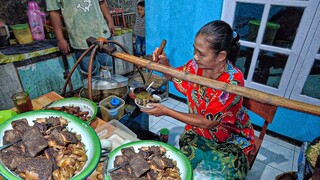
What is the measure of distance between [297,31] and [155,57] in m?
2.02

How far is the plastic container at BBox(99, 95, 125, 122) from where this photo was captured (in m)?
1.62

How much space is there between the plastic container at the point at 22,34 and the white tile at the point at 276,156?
3.95 m

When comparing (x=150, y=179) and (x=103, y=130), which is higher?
(x=150, y=179)

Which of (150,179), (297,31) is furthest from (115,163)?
(297,31)

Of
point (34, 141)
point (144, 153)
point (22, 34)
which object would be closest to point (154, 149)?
point (144, 153)

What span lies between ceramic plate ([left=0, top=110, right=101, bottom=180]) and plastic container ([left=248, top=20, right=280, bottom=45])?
2.74m

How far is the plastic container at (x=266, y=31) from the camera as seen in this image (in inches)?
107

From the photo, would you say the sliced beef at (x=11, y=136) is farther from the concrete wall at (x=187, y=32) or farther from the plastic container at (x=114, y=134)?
the concrete wall at (x=187, y=32)

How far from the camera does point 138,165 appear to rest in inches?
35.6

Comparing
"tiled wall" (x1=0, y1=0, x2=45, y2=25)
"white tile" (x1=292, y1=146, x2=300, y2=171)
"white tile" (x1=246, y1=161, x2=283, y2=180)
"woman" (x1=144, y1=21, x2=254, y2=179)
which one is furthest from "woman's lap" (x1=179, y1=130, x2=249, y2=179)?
"tiled wall" (x1=0, y1=0, x2=45, y2=25)

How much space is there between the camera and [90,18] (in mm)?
2742

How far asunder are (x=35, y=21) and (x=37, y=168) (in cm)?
319

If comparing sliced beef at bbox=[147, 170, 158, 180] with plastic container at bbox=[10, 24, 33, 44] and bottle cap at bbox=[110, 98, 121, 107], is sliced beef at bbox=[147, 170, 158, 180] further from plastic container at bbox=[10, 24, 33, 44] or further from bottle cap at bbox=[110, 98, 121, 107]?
plastic container at bbox=[10, 24, 33, 44]

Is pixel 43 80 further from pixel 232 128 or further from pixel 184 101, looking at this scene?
pixel 232 128
